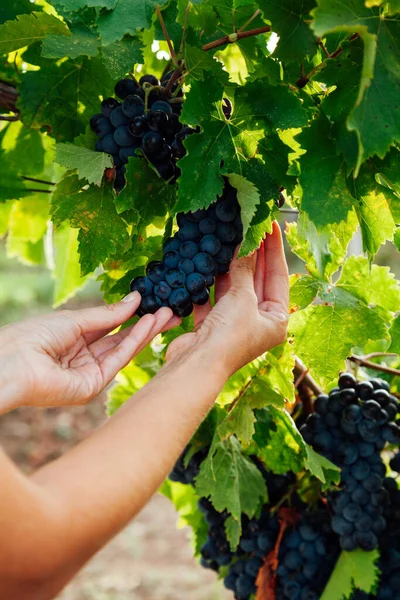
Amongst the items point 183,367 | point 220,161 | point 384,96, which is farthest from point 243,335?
point 384,96

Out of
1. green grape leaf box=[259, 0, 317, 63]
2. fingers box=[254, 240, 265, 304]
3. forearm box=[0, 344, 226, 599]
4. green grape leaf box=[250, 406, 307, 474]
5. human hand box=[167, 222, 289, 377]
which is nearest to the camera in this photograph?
forearm box=[0, 344, 226, 599]

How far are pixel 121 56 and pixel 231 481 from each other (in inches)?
23.9

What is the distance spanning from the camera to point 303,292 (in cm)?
98

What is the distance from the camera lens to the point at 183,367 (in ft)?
2.50

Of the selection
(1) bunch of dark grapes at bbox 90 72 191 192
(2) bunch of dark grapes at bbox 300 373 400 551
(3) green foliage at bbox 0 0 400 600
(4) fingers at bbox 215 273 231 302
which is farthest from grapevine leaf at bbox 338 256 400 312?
(1) bunch of dark grapes at bbox 90 72 191 192

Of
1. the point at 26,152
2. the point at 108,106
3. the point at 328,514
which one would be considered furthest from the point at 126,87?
the point at 328,514

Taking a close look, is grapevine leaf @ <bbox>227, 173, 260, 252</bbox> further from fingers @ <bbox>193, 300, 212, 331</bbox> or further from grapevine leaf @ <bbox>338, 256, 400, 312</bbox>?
grapevine leaf @ <bbox>338, 256, 400, 312</bbox>

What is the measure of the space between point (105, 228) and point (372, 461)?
0.56 m

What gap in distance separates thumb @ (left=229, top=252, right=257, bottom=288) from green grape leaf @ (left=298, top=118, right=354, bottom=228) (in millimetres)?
121

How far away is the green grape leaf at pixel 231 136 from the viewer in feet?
2.45

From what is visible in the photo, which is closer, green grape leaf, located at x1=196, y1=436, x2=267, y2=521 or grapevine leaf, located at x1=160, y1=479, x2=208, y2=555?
green grape leaf, located at x1=196, y1=436, x2=267, y2=521

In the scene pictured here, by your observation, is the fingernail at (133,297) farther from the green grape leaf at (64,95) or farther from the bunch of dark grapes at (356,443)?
the bunch of dark grapes at (356,443)

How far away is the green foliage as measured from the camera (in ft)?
2.36

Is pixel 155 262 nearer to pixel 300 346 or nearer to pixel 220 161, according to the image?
pixel 220 161
